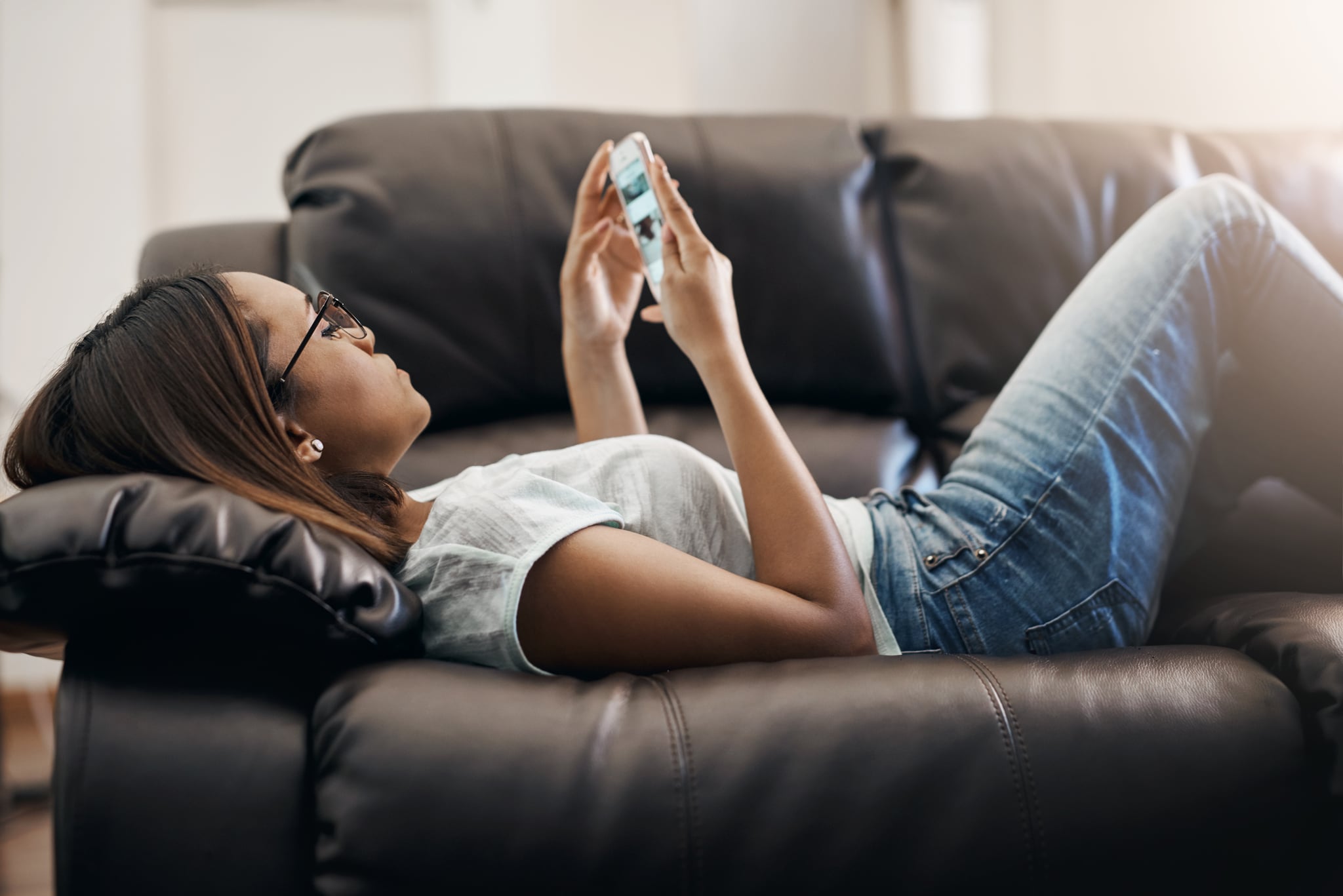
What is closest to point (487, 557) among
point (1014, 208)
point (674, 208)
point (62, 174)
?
point (674, 208)

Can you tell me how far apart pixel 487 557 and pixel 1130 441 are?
2.04 feet

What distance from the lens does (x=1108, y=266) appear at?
105 cm

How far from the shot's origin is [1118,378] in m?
0.96

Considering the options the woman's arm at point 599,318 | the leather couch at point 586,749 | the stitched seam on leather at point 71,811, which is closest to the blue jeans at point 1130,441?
the leather couch at point 586,749

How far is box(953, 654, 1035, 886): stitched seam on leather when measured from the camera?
64 cm

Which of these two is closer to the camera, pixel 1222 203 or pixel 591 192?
pixel 1222 203

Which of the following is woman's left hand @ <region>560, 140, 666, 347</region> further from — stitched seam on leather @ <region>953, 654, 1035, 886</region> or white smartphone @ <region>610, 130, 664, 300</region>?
stitched seam on leather @ <region>953, 654, 1035, 886</region>

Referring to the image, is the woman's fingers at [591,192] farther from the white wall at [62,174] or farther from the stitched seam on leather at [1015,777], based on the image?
the white wall at [62,174]

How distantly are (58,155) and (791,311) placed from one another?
2.25 metres

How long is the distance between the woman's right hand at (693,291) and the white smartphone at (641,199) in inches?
1.3

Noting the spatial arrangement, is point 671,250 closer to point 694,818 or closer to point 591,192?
point 591,192

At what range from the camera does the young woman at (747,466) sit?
0.74m

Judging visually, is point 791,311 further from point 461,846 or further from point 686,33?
point 686,33

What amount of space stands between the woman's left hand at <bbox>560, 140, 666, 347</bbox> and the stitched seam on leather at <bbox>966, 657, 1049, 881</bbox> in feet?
2.29
